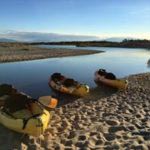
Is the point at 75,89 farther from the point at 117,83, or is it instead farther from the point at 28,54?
the point at 28,54

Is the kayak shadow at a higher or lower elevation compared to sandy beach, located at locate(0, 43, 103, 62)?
higher

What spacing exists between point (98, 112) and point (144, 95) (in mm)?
5040

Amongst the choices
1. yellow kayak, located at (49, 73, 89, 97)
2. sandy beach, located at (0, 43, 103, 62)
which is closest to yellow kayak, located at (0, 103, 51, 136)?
yellow kayak, located at (49, 73, 89, 97)

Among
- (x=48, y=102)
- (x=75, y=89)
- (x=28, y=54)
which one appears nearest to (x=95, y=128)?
(x=48, y=102)

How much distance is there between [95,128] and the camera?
12.6 m

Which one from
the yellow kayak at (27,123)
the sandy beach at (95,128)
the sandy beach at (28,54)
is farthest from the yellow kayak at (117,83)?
the sandy beach at (28,54)

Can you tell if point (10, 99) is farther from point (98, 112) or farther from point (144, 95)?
point (144, 95)

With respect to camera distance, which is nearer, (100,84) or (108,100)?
(108,100)

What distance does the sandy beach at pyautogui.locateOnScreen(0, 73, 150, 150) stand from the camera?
1083 centimetres

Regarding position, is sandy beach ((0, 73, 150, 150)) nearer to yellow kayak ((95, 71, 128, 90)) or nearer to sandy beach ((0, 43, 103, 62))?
yellow kayak ((95, 71, 128, 90))

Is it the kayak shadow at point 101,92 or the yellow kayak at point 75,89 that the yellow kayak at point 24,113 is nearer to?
the yellow kayak at point 75,89

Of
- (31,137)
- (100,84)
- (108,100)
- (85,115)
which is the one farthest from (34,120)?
(100,84)

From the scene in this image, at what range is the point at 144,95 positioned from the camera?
19.3 m

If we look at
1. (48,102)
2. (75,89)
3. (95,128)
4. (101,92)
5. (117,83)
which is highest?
(48,102)
